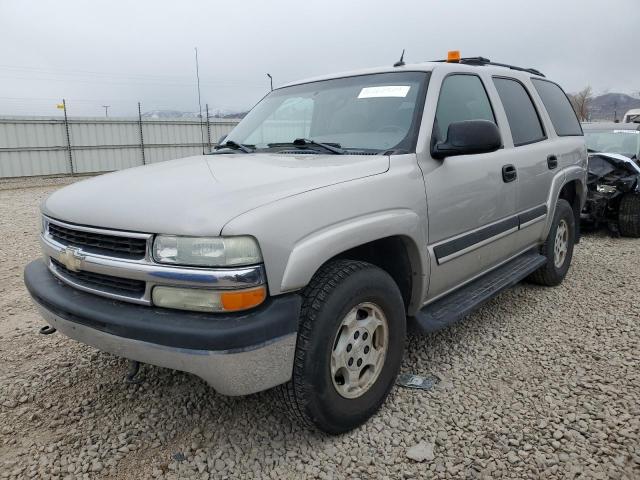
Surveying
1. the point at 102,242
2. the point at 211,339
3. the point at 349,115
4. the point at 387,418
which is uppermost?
the point at 349,115

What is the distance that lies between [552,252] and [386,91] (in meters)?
2.37

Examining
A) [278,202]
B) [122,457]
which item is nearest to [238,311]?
[278,202]

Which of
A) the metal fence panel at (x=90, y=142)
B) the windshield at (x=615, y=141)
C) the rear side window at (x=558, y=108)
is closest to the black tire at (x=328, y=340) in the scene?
the rear side window at (x=558, y=108)

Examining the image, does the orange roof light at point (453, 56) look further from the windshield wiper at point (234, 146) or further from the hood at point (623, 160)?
the hood at point (623, 160)

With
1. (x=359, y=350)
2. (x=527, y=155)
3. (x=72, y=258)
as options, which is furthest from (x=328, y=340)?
(x=527, y=155)

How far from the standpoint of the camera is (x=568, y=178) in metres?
4.39

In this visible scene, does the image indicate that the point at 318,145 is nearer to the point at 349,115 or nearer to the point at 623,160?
the point at 349,115

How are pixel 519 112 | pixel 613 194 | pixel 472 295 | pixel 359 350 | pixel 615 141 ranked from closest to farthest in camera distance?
1. pixel 359 350
2. pixel 472 295
3. pixel 519 112
4. pixel 613 194
5. pixel 615 141

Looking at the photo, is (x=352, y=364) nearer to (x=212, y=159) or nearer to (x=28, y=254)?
(x=212, y=159)

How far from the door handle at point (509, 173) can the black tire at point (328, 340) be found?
1.40 metres

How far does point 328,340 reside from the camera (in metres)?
2.15

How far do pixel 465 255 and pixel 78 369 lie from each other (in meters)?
→ 2.53

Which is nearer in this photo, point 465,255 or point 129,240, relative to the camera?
point 129,240

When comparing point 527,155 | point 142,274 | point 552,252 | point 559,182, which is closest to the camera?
point 142,274
